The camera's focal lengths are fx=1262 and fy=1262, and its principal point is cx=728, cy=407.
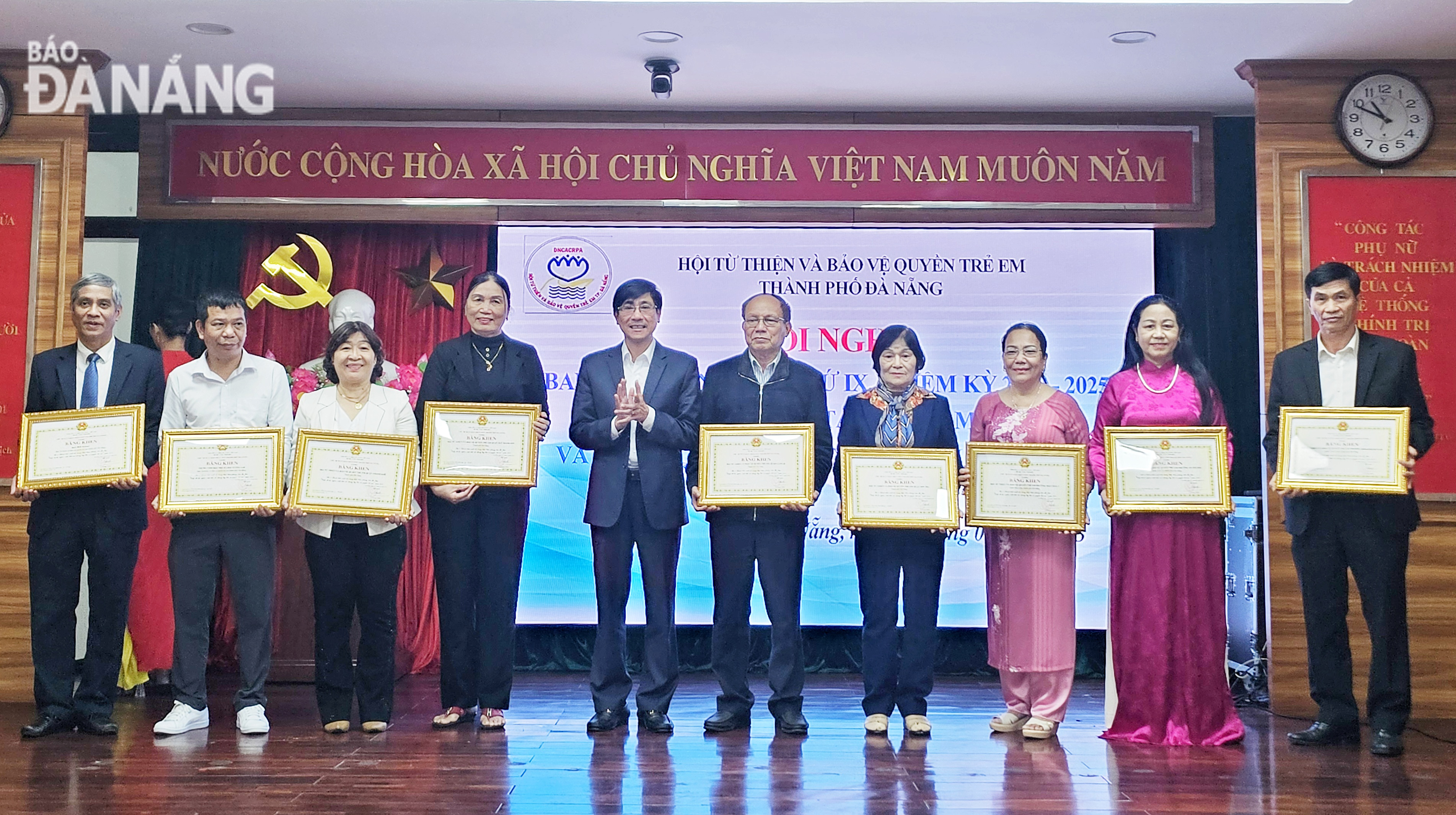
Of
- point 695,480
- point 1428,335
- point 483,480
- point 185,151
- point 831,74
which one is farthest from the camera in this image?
point 185,151

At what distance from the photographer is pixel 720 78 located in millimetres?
5398

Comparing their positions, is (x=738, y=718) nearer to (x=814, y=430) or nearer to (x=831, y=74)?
(x=814, y=430)

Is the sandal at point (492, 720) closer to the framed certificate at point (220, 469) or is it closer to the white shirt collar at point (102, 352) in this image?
the framed certificate at point (220, 469)

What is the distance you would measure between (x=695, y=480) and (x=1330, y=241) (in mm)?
2681

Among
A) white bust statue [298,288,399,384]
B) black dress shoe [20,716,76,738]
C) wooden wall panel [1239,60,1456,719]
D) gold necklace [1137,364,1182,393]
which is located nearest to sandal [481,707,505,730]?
black dress shoe [20,716,76,738]

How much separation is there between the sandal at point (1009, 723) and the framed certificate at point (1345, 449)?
113 cm

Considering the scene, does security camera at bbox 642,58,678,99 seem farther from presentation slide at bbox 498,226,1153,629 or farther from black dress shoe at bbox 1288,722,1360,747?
black dress shoe at bbox 1288,722,1360,747

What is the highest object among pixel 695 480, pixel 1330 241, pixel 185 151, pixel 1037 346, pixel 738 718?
pixel 185 151

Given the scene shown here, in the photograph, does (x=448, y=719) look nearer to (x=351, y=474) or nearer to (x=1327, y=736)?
(x=351, y=474)

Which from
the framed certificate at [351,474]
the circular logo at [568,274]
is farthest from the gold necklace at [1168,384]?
the circular logo at [568,274]

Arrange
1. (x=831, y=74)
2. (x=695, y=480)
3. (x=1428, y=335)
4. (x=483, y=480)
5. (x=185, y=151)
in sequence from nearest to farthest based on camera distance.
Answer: (x=483, y=480)
(x=695, y=480)
(x=1428, y=335)
(x=831, y=74)
(x=185, y=151)

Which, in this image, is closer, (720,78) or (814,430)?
(814,430)

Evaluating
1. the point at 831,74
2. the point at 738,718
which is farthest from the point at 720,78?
the point at 738,718

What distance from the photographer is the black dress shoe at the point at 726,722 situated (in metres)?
4.14
